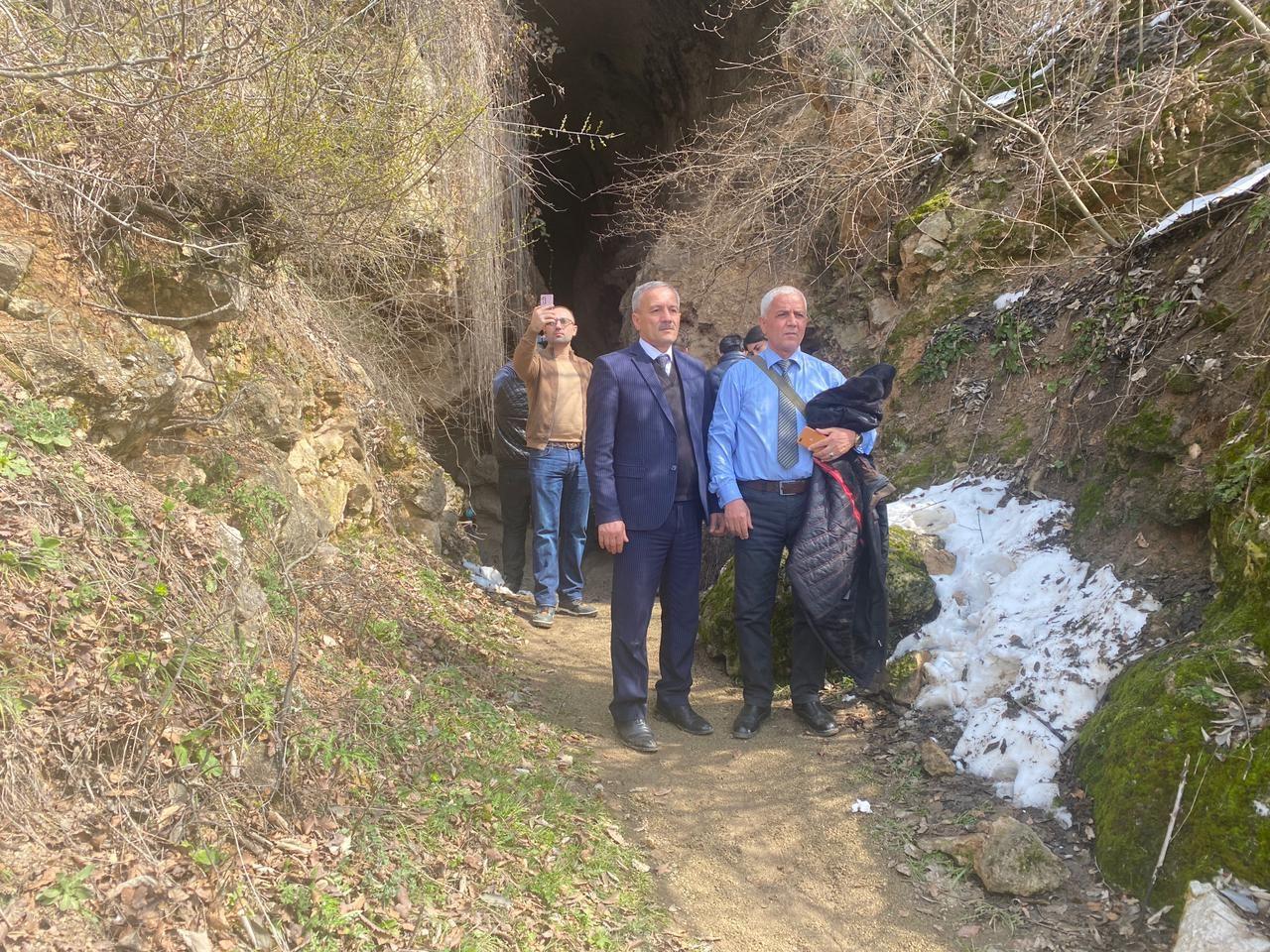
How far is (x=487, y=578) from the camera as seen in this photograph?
6.44 meters

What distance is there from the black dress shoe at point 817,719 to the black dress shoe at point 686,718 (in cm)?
49

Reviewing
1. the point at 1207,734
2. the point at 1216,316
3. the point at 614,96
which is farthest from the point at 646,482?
the point at 614,96

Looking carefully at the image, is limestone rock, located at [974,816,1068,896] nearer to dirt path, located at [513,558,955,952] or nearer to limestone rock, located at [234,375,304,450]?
dirt path, located at [513,558,955,952]

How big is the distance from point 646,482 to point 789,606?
54.7 inches

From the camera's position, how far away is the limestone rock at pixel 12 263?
123 inches

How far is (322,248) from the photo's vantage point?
5.20m

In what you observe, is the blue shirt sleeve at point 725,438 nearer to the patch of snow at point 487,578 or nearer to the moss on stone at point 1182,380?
the moss on stone at point 1182,380

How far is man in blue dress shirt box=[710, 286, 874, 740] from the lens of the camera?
12.6 ft

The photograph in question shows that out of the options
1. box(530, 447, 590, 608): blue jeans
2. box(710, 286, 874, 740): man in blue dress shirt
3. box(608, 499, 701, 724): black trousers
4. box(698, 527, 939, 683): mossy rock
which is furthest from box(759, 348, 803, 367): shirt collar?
box(530, 447, 590, 608): blue jeans

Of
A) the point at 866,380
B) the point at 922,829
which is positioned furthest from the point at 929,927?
the point at 866,380

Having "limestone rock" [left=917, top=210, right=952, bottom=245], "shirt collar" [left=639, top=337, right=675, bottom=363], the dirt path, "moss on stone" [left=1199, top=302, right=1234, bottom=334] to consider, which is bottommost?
the dirt path

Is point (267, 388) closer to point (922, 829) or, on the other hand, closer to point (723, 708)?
point (723, 708)

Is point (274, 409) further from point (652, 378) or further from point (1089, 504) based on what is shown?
point (1089, 504)

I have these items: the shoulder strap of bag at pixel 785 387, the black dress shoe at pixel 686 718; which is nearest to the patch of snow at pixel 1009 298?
the shoulder strap of bag at pixel 785 387
